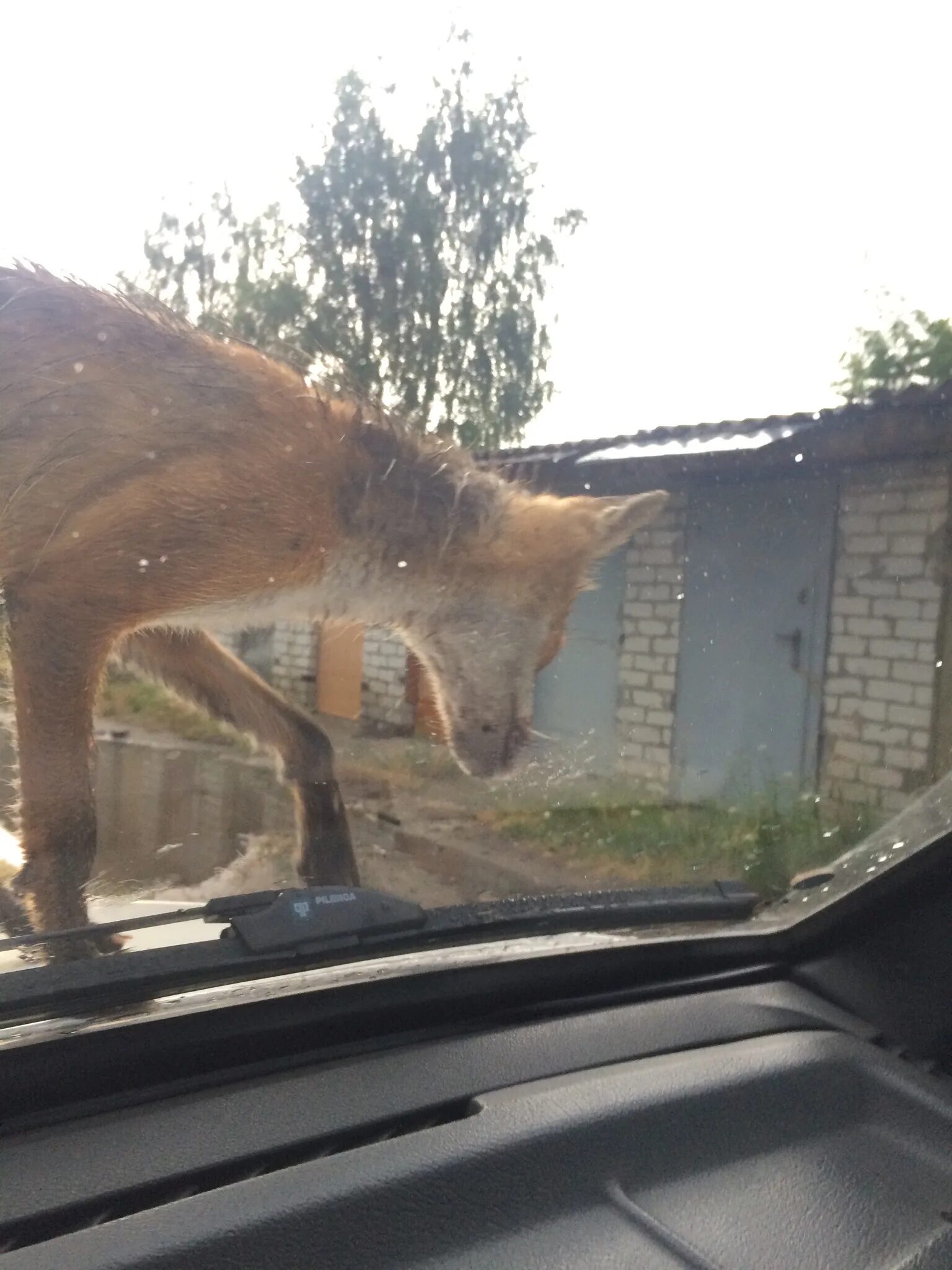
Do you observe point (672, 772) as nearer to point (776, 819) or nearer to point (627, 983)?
point (776, 819)

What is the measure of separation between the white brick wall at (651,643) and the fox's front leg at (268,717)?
1388mm

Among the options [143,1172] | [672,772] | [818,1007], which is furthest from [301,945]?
[672,772]

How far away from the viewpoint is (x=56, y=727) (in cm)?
313

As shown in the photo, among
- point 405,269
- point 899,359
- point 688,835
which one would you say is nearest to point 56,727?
point 405,269

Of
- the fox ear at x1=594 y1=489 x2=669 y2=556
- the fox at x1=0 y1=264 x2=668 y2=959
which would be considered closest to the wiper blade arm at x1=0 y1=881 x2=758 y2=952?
the fox at x1=0 y1=264 x2=668 y2=959

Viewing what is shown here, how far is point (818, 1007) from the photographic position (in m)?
2.57

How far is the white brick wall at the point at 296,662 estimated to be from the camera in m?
4.01

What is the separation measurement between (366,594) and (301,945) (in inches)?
87.0

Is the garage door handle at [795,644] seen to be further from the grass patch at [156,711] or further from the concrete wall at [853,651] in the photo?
the grass patch at [156,711]

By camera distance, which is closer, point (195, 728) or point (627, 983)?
point (627, 983)

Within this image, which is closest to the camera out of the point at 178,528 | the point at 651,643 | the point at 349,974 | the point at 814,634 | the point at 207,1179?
the point at 207,1179

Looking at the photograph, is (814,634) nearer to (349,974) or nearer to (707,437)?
(707,437)

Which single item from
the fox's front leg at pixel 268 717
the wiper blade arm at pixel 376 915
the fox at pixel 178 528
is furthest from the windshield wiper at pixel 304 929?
the fox's front leg at pixel 268 717

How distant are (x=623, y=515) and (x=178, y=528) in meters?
1.88
